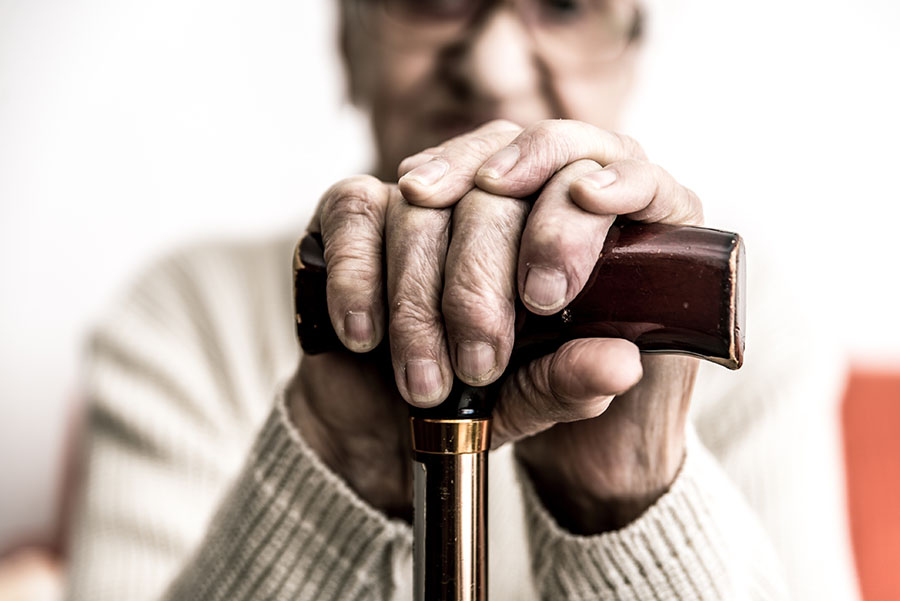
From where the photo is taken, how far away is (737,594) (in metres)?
0.38

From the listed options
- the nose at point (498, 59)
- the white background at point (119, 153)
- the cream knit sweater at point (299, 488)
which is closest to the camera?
the cream knit sweater at point (299, 488)

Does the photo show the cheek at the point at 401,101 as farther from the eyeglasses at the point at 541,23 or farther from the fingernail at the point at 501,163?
the fingernail at the point at 501,163

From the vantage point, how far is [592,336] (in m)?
0.28

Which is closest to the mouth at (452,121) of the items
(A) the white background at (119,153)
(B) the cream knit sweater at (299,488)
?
(B) the cream knit sweater at (299,488)

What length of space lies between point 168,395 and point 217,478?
87mm

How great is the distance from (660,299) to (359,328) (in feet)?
0.32

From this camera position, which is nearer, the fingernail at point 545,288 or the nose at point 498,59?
the fingernail at point 545,288

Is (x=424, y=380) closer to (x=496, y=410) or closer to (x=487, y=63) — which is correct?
(x=496, y=410)

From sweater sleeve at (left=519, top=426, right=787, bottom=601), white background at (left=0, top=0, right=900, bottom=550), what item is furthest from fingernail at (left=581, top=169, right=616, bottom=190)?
white background at (left=0, top=0, right=900, bottom=550)

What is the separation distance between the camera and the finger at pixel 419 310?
0.28 meters

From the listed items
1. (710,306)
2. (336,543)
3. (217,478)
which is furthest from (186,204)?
(710,306)

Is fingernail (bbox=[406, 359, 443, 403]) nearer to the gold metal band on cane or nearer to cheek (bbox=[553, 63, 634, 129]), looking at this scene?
the gold metal band on cane

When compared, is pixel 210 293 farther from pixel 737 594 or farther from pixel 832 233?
pixel 832 233

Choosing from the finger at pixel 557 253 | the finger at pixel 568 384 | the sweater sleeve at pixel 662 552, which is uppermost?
the finger at pixel 557 253
